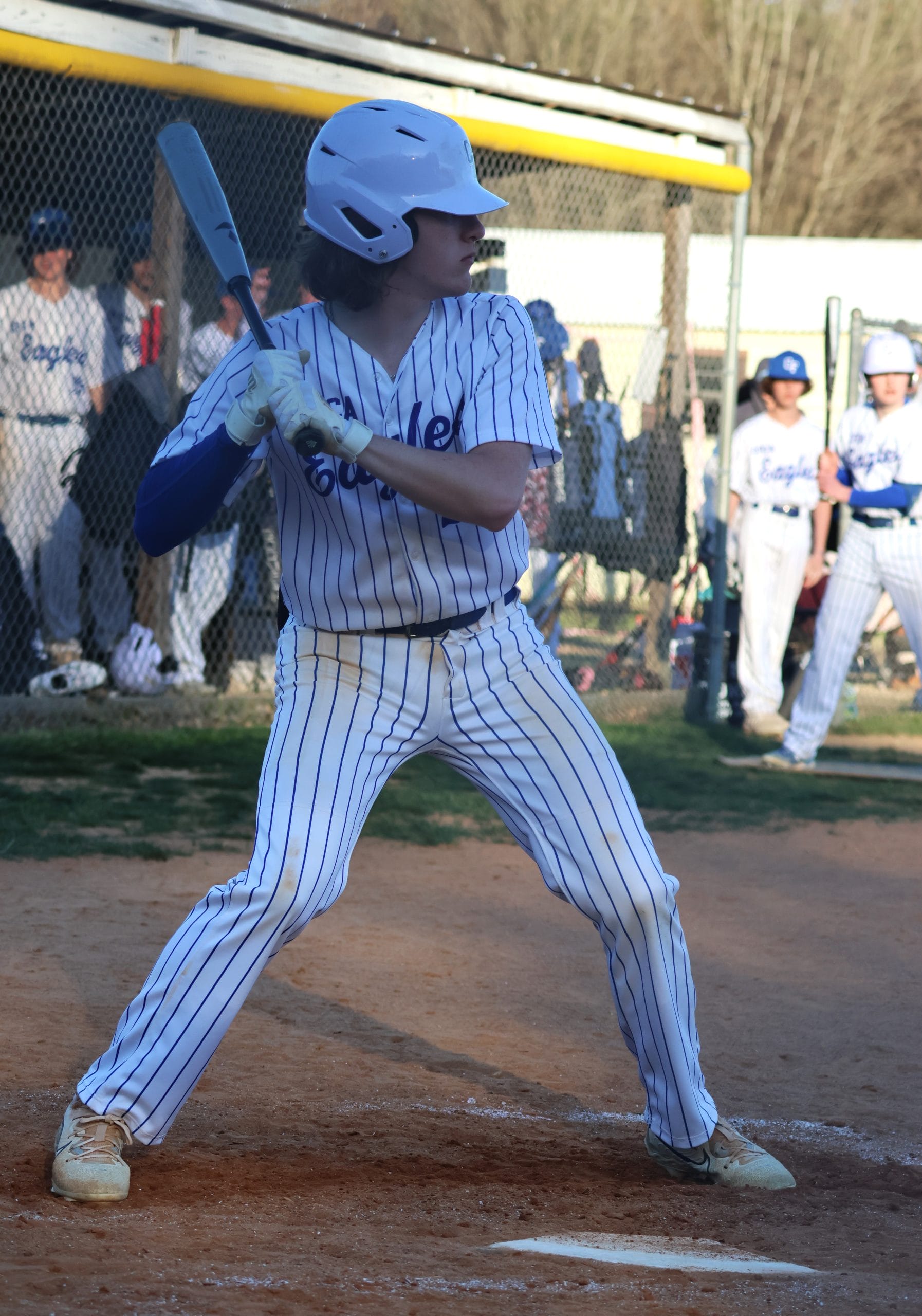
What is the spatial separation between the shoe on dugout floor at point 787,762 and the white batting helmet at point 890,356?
1940mm

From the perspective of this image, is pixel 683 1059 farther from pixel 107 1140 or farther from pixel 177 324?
pixel 177 324

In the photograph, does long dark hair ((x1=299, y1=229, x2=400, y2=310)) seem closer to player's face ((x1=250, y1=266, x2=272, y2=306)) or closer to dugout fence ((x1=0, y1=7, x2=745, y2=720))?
dugout fence ((x1=0, y1=7, x2=745, y2=720))

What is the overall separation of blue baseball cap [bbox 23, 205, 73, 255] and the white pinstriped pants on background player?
5591mm

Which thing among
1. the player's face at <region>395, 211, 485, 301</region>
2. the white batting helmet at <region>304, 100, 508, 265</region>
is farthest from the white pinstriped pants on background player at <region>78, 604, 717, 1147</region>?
the white batting helmet at <region>304, 100, 508, 265</region>

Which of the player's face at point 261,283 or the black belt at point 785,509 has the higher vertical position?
the player's face at point 261,283

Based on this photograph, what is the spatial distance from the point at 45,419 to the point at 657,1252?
6294 millimetres

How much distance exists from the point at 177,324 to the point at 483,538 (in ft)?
19.0

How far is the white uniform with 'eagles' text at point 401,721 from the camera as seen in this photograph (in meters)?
2.79

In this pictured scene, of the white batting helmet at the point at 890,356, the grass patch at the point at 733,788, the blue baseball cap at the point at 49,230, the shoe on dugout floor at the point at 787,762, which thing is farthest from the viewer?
the shoe on dugout floor at the point at 787,762

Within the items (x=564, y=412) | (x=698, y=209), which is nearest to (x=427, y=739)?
(x=564, y=412)

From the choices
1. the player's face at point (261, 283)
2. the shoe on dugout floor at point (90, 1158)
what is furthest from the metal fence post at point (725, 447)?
the shoe on dugout floor at point (90, 1158)

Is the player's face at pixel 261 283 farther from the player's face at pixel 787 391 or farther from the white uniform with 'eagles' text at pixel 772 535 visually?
the player's face at pixel 787 391

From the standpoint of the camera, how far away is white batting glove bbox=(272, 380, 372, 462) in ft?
8.36

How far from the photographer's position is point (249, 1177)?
2.95m
